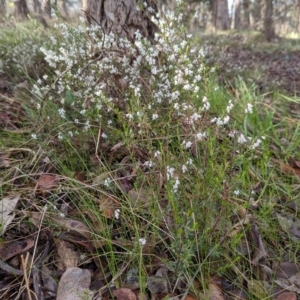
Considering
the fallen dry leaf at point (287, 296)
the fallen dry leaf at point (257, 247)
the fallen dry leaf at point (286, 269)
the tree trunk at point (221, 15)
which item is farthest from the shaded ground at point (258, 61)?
the fallen dry leaf at point (287, 296)

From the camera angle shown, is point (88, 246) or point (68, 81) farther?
point (68, 81)

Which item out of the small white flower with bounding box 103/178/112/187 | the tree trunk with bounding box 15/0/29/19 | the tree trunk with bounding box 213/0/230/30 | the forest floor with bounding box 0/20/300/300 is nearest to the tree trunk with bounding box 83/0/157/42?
the forest floor with bounding box 0/20/300/300

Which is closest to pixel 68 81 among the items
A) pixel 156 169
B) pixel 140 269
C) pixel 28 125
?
pixel 28 125

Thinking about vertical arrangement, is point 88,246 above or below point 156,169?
below

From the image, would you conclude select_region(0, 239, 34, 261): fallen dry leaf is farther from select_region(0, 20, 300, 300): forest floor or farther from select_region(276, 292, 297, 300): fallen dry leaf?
select_region(276, 292, 297, 300): fallen dry leaf

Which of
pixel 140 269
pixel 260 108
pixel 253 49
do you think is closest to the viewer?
pixel 140 269

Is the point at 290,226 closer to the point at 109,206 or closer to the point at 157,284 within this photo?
the point at 157,284

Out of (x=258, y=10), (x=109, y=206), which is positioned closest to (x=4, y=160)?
(x=109, y=206)

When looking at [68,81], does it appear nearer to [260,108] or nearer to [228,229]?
[228,229]
